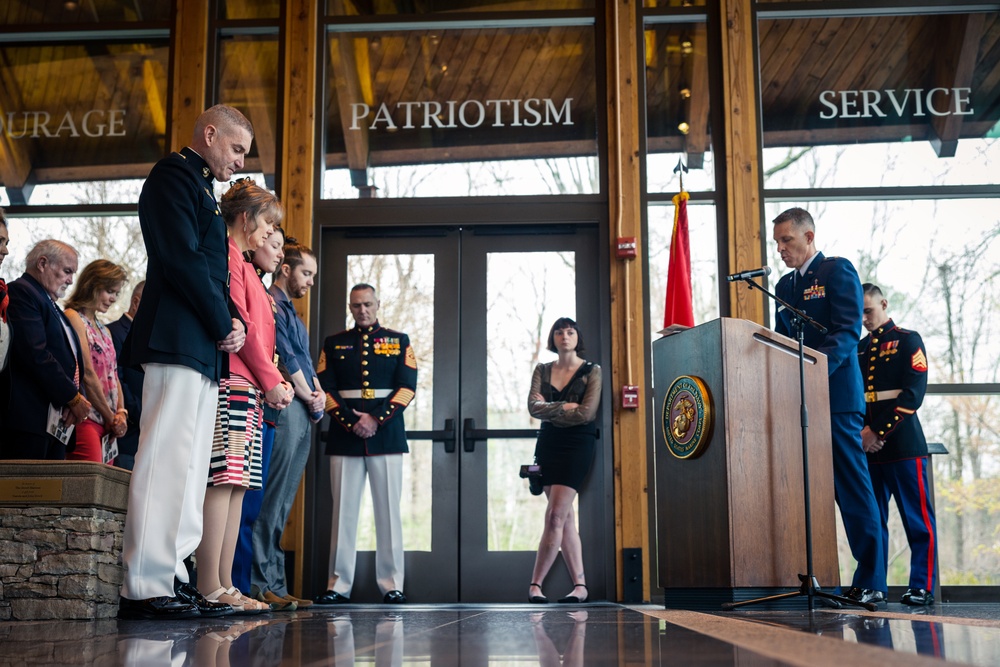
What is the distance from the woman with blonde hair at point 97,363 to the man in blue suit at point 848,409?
299 cm

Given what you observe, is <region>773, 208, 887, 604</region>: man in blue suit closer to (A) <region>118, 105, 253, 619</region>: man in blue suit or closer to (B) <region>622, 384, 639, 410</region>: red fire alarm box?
(B) <region>622, 384, 639, 410</region>: red fire alarm box

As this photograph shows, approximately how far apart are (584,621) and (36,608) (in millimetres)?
1686

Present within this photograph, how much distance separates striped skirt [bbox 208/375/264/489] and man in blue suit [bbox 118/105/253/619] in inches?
6.1

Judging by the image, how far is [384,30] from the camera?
6719mm

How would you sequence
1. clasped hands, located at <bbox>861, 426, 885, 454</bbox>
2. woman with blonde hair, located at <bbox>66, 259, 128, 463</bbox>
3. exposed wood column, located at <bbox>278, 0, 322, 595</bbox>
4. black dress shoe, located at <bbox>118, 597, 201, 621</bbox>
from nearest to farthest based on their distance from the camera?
1. black dress shoe, located at <bbox>118, 597, 201, 621</bbox>
2. woman with blonde hair, located at <bbox>66, 259, 128, 463</bbox>
3. clasped hands, located at <bbox>861, 426, 885, 454</bbox>
4. exposed wood column, located at <bbox>278, 0, 322, 595</bbox>

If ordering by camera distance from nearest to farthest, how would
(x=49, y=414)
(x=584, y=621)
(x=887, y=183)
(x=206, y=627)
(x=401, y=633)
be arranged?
1. (x=401, y=633)
2. (x=206, y=627)
3. (x=584, y=621)
4. (x=49, y=414)
5. (x=887, y=183)

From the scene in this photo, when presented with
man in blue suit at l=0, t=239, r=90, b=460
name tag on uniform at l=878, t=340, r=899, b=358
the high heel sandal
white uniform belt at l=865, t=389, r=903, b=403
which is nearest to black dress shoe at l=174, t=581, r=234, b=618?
the high heel sandal

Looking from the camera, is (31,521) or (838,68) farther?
(838,68)

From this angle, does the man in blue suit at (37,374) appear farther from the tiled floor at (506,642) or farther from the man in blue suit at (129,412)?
the tiled floor at (506,642)

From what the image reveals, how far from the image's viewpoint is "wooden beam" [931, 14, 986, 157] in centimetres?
646

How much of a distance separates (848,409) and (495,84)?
3.30 meters

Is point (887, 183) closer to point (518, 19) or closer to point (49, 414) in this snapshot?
point (518, 19)

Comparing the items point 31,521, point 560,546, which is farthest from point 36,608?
point 560,546

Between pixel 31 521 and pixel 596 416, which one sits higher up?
pixel 596 416
